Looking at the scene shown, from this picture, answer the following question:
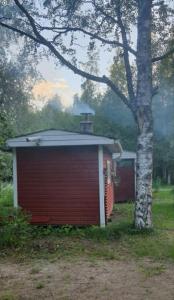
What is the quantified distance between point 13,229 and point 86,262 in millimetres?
1949

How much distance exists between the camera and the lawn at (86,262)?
16.7 ft

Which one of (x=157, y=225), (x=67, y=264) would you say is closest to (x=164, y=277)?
(x=67, y=264)

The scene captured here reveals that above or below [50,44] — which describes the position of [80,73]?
below

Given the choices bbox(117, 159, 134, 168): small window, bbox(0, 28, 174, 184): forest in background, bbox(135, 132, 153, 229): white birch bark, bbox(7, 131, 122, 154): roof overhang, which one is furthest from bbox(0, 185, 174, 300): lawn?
bbox(0, 28, 174, 184): forest in background

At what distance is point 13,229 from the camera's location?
8062 mm

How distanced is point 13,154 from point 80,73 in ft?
9.04

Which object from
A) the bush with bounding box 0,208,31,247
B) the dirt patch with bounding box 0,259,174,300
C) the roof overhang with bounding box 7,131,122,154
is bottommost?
the dirt patch with bounding box 0,259,174,300

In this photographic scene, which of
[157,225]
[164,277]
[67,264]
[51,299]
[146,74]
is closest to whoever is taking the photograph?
[51,299]

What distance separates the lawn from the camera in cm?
508

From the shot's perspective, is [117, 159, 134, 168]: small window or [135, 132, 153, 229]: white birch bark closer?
[135, 132, 153, 229]: white birch bark

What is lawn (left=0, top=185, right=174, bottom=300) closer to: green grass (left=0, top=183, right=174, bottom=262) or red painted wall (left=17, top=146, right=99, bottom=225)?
green grass (left=0, top=183, right=174, bottom=262)

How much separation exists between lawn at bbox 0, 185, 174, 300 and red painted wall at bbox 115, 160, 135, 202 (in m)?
7.58

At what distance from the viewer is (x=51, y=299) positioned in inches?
188

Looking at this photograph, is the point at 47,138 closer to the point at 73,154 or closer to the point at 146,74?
the point at 73,154
